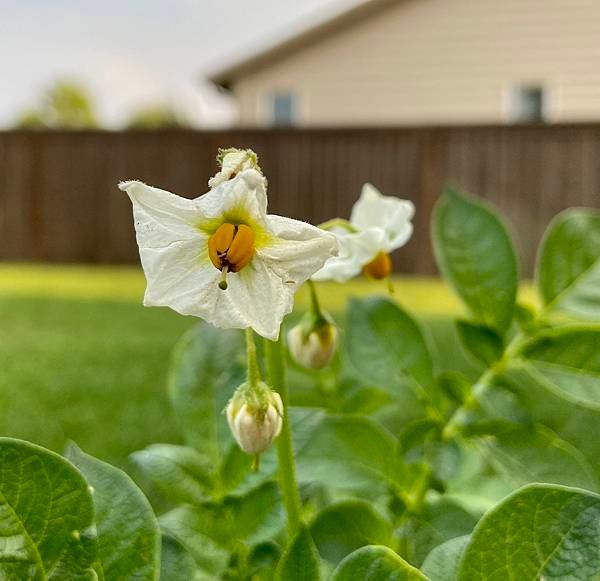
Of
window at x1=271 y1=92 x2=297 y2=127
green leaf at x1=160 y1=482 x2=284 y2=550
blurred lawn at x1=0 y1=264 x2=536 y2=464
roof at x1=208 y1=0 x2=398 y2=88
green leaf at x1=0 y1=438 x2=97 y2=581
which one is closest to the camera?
green leaf at x1=0 y1=438 x2=97 y2=581

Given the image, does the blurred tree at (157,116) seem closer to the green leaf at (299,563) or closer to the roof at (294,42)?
the roof at (294,42)

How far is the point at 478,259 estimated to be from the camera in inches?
20.4

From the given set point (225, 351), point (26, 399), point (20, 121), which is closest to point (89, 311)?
point (26, 399)

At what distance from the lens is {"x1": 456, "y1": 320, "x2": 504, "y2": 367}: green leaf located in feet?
1.68

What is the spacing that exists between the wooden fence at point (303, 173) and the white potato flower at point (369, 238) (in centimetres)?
595

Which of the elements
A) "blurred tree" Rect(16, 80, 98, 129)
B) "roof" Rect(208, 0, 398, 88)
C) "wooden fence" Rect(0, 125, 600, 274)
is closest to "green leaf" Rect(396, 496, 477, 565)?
"wooden fence" Rect(0, 125, 600, 274)

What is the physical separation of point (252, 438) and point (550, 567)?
0.14 meters

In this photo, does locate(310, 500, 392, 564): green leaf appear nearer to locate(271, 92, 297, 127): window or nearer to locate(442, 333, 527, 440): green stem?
locate(442, 333, 527, 440): green stem

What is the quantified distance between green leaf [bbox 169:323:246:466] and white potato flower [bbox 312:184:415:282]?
8 centimetres

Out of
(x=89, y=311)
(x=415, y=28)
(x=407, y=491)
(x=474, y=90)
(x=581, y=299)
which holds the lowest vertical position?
(x=89, y=311)

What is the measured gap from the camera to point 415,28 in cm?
855

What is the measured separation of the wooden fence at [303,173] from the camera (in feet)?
21.6

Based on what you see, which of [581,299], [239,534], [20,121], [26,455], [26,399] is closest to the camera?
[26,455]

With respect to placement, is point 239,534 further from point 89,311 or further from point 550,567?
point 89,311
